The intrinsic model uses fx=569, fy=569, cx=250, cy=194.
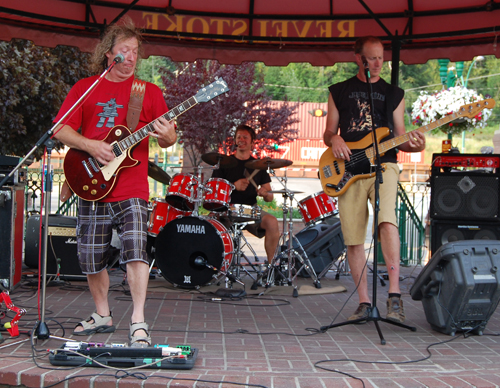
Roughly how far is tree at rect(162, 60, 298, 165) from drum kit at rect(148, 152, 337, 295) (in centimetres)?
652

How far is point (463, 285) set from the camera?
399 cm

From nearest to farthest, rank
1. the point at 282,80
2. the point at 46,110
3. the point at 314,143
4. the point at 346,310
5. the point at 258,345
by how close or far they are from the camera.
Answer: the point at 258,345, the point at 346,310, the point at 46,110, the point at 314,143, the point at 282,80

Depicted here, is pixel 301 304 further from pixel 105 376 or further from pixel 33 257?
pixel 33 257

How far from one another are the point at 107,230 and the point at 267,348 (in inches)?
53.7

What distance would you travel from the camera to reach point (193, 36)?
6.86m

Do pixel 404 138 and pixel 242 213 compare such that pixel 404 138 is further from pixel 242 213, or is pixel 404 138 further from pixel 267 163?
pixel 242 213

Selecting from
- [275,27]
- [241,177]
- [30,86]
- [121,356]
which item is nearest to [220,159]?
[241,177]

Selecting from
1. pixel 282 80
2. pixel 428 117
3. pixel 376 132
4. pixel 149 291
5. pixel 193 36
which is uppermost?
pixel 282 80

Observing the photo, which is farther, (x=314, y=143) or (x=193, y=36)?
(x=314, y=143)

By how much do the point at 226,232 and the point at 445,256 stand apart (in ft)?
9.59

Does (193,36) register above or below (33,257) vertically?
above

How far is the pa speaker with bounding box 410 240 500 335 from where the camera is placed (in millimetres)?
4039

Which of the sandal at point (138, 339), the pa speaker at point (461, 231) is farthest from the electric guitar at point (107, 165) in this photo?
the pa speaker at point (461, 231)

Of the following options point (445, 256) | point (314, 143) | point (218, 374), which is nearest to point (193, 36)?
point (445, 256)
